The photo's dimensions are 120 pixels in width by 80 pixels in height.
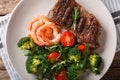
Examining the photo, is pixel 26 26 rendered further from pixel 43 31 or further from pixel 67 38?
pixel 67 38

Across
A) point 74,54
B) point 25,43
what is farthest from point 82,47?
point 25,43

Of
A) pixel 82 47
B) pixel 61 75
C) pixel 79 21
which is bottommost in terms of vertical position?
pixel 61 75

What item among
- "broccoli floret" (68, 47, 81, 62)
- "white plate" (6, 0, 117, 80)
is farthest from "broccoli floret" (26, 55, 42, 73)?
"broccoli floret" (68, 47, 81, 62)

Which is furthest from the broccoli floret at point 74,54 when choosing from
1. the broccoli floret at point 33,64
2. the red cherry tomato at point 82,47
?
the broccoli floret at point 33,64

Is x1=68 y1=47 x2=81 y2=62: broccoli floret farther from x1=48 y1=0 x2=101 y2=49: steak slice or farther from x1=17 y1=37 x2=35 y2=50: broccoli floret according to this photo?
x1=17 y1=37 x2=35 y2=50: broccoli floret

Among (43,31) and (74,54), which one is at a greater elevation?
(43,31)
